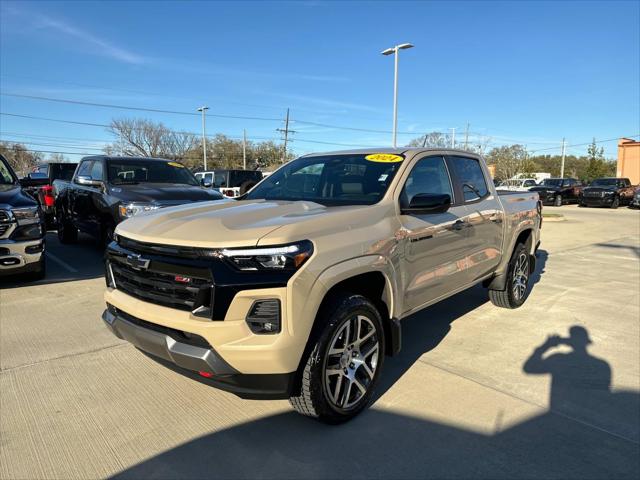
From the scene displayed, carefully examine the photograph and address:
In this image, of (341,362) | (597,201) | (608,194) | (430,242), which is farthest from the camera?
(597,201)

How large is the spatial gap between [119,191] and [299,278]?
599 centimetres

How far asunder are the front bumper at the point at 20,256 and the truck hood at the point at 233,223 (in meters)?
3.61

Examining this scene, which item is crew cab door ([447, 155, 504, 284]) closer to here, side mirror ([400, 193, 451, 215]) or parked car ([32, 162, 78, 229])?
side mirror ([400, 193, 451, 215])

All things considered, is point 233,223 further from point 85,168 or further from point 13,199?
point 85,168

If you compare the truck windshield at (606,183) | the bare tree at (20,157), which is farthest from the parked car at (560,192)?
the bare tree at (20,157)

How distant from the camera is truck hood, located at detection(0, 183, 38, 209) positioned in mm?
6014

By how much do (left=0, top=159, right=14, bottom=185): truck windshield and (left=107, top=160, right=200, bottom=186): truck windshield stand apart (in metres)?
1.48

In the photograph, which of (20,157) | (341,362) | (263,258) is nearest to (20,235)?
(263,258)

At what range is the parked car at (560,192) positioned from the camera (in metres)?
30.4

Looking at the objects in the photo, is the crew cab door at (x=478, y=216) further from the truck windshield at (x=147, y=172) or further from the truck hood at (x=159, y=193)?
the truck windshield at (x=147, y=172)

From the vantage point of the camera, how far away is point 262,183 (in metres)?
4.58

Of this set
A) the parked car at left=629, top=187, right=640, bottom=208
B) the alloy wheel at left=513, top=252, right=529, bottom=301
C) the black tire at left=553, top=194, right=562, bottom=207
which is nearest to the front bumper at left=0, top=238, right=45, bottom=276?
the alloy wheel at left=513, top=252, right=529, bottom=301

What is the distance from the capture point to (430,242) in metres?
3.70

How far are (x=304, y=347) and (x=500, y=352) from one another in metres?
2.49
